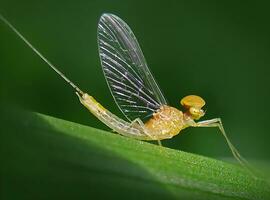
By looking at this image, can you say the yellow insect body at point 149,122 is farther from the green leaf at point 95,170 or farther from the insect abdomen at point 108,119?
the green leaf at point 95,170

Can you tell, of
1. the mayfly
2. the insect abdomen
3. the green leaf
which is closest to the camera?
the green leaf

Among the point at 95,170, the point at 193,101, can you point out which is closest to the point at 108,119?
the point at 193,101

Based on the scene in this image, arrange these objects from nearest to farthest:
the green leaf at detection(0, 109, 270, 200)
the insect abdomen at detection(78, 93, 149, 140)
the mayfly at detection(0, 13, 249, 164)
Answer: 1. the green leaf at detection(0, 109, 270, 200)
2. the insect abdomen at detection(78, 93, 149, 140)
3. the mayfly at detection(0, 13, 249, 164)

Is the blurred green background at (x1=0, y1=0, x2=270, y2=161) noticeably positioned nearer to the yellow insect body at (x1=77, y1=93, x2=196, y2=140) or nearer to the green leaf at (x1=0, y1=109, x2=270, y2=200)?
the yellow insect body at (x1=77, y1=93, x2=196, y2=140)

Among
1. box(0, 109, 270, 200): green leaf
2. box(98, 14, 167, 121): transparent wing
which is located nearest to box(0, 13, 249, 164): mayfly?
box(98, 14, 167, 121): transparent wing

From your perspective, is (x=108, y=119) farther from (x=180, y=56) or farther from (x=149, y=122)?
(x=180, y=56)

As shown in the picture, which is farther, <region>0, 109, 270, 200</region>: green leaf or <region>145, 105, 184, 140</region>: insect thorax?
<region>145, 105, 184, 140</region>: insect thorax

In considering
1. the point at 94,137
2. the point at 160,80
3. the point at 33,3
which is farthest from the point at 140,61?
the point at 94,137
